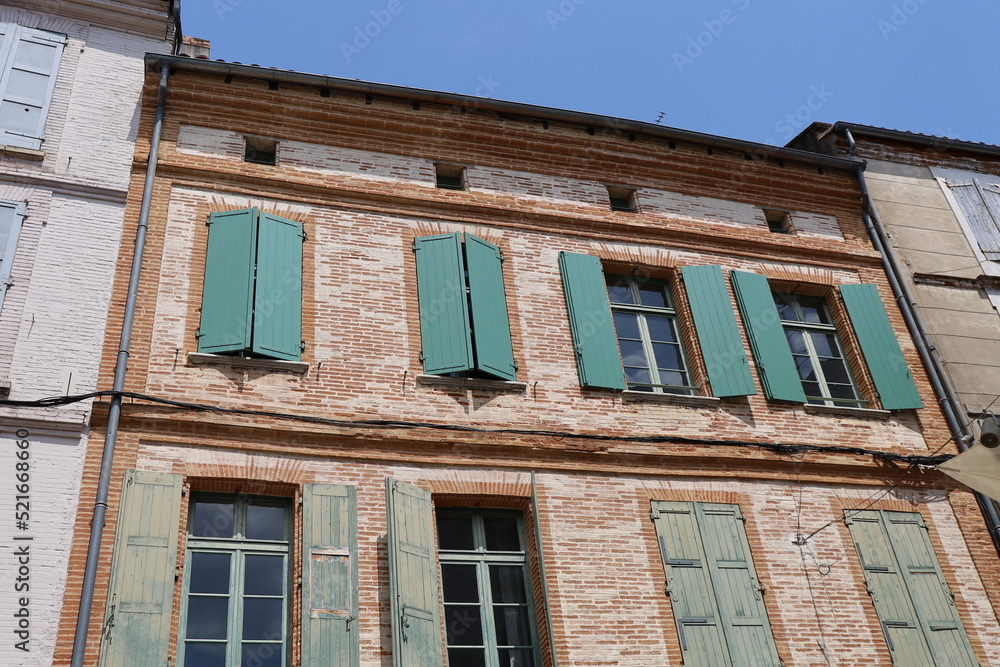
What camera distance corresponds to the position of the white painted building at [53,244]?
22.6ft

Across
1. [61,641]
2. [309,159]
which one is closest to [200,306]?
[309,159]

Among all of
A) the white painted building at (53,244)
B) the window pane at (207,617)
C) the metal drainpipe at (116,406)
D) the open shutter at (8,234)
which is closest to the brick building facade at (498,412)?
the window pane at (207,617)

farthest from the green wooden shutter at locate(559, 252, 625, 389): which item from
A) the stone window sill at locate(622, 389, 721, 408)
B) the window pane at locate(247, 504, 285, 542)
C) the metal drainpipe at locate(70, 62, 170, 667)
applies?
the metal drainpipe at locate(70, 62, 170, 667)

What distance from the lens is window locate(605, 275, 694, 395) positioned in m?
9.76

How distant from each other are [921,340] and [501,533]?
5496 mm

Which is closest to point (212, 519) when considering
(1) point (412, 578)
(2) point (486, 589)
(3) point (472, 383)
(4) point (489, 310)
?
(1) point (412, 578)

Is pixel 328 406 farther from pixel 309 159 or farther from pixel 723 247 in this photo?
pixel 723 247

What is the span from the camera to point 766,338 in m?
10.2

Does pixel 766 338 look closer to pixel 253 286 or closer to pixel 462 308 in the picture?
pixel 462 308

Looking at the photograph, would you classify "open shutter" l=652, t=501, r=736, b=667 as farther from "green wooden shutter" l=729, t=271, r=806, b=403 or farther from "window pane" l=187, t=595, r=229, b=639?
"window pane" l=187, t=595, r=229, b=639

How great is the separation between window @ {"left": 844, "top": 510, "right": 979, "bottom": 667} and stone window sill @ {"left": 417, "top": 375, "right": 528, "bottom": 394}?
336 centimetres

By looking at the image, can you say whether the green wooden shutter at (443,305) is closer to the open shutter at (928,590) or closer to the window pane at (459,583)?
the window pane at (459,583)

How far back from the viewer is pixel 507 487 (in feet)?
27.7

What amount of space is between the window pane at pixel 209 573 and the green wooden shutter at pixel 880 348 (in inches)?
266
